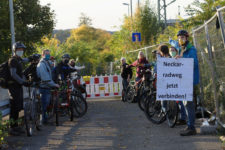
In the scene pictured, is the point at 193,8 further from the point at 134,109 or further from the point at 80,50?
the point at 80,50

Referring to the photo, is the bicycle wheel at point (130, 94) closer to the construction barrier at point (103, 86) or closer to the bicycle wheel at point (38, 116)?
the construction barrier at point (103, 86)

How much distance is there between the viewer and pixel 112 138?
843cm

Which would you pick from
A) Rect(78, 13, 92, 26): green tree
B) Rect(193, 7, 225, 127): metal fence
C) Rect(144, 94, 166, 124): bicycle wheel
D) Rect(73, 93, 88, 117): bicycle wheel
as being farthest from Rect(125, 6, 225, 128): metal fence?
Rect(78, 13, 92, 26): green tree

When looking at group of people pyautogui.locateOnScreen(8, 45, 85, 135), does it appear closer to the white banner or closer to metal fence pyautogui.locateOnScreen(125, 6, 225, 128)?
the white banner

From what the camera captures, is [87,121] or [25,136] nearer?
[25,136]

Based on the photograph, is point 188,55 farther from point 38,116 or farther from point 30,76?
point 30,76

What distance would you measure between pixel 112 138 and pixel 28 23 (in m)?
20.2

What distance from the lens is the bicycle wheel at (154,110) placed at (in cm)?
970

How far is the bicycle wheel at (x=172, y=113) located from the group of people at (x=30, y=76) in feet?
9.31

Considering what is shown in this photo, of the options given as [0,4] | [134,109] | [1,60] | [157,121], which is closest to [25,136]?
[157,121]

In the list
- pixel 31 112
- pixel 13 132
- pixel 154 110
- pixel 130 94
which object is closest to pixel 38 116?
pixel 31 112

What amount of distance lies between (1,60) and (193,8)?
37.8 feet

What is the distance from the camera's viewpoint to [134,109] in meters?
13.8

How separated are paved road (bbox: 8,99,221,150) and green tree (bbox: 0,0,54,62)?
14669 mm
